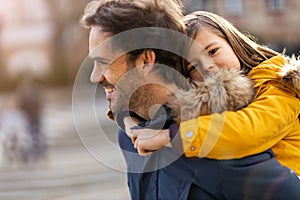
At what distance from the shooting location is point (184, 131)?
1692 millimetres

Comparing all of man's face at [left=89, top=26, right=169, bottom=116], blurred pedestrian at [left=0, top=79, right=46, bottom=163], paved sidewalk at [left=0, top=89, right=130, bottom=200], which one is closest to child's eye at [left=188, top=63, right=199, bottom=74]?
man's face at [left=89, top=26, right=169, bottom=116]

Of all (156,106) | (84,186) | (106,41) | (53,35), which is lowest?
(53,35)

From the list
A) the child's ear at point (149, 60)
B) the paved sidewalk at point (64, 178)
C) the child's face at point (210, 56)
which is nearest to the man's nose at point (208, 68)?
the child's face at point (210, 56)

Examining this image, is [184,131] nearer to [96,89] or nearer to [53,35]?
[96,89]

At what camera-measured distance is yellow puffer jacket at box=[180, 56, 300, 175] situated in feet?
5.53

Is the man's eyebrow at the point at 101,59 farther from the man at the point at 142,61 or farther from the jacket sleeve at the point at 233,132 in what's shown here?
the jacket sleeve at the point at 233,132

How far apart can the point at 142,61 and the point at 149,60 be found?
0.02m

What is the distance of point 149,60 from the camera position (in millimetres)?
1868

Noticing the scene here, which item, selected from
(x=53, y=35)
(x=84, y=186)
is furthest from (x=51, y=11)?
(x=84, y=186)

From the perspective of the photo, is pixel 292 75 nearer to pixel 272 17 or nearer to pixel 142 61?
pixel 142 61

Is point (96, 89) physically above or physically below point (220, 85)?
below

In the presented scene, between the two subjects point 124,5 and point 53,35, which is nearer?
point 124,5

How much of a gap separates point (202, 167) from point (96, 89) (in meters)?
0.47

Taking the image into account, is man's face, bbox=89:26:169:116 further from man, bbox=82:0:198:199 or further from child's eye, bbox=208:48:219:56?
child's eye, bbox=208:48:219:56
